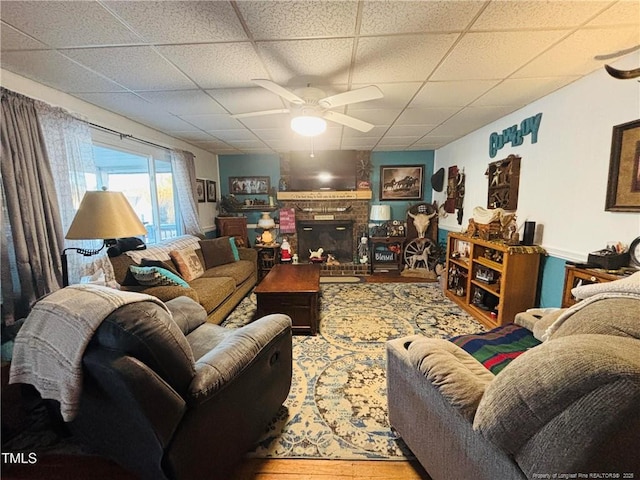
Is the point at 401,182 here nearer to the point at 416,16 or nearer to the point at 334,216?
the point at 334,216

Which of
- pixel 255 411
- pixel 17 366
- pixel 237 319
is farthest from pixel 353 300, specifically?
pixel 17 366

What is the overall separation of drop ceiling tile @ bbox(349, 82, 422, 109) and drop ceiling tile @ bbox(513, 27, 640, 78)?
0.76 metres

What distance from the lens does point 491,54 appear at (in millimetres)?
1776

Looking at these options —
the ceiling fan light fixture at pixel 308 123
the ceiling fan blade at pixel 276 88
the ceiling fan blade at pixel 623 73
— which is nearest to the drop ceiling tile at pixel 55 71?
the ceiling fan blade at pixel 276 88

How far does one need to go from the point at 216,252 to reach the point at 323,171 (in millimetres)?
2487

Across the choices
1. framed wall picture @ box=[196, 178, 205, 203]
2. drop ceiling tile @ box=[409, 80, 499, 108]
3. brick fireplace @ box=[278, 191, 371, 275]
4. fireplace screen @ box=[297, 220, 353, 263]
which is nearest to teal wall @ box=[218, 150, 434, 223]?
brick fireplace @ box=[278, 191, 371, 275]

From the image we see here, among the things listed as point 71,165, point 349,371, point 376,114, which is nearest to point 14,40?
point 71,165

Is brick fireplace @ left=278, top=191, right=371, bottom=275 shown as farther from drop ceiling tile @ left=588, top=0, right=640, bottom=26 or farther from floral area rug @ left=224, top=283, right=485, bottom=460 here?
drop ceiling tile @ left=588, top=0, right=640, bottom=26

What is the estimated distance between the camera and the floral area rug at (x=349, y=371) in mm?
1542

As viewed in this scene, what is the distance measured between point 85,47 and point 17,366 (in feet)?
5.83

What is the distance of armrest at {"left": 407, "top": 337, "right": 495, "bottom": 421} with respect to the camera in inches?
38.2

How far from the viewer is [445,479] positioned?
1.14 metres

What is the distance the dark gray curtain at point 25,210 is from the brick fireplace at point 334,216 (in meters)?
3.47

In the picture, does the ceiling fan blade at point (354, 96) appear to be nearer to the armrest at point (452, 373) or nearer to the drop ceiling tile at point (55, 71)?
the armrest at point (452, 373)
